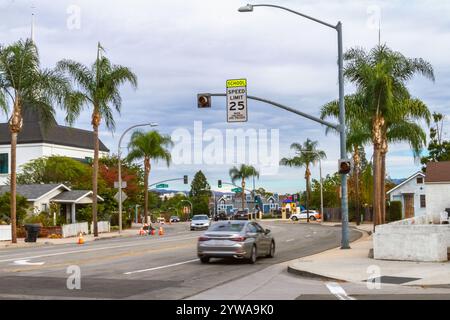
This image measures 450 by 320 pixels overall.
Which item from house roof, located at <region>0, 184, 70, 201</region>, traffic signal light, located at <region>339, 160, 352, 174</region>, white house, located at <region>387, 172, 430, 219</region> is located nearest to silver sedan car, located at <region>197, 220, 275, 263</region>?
traffic signal light, located at <region>339, 160, 352, 174</region>

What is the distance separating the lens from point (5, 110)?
118 ft

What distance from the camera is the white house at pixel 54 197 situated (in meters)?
51.5

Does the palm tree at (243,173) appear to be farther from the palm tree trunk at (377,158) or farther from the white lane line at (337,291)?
the white lane line at (337,291)

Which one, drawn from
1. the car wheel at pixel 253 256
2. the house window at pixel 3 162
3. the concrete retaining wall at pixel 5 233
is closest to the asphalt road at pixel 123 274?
the car wheel at pixel 253 256

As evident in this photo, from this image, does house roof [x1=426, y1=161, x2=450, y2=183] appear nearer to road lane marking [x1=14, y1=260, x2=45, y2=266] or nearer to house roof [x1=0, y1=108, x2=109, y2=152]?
road lane marking [x1=14, y1=260, x2=45, y2=266]

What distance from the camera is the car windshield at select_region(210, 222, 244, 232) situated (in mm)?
21141

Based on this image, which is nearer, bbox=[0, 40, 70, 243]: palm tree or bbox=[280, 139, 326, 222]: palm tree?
bbox=[0, 40, 70, 243]: palm tree

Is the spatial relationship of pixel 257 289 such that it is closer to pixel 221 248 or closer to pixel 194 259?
pixel 221 248

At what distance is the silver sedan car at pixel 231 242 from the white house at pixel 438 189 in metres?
27.3

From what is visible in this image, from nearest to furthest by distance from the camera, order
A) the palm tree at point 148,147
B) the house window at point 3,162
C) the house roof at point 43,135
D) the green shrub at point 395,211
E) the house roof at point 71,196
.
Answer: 1. the house roof at point 71,196
2. the green shrub at point 395,211
3. the palm tree at point 148,147
4. the house roof at point 43,135
5. the house window at point 3,162

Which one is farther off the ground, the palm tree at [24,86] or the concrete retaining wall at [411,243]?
the palm tree at [24,86]

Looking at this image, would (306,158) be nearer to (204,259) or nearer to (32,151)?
(32,151)

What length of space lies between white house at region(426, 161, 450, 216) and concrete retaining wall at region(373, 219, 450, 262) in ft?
84.8
